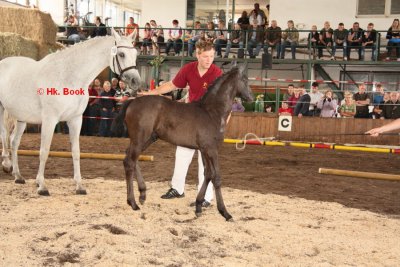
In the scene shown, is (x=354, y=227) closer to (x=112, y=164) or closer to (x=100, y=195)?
(x=100, y=195)

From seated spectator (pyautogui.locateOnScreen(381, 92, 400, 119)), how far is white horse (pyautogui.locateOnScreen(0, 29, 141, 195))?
9.80 meters

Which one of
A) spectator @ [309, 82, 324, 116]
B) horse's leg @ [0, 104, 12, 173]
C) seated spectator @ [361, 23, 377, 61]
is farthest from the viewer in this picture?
seated spectator @ [361, 23, 377, 61]

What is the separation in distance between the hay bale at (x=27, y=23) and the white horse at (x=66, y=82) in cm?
1009

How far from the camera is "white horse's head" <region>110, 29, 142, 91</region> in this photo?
584cm

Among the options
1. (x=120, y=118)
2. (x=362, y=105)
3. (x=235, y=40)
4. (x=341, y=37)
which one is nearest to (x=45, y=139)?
(x=120, y=118)

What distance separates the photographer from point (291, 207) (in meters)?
5.94

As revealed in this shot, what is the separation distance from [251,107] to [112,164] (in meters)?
9.61

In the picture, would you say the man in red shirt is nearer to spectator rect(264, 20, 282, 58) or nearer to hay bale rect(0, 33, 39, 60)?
hay bale rect(0, 33, 39, 60)

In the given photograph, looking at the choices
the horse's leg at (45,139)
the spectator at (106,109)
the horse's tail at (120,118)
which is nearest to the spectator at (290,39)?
the spectator at (106,109)

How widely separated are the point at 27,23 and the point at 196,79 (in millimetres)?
12162

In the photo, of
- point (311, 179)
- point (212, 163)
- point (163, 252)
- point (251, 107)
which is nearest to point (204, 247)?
point (163, 252)

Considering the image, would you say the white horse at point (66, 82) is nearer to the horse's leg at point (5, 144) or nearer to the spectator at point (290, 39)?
the horse's leg at point (5, 144)

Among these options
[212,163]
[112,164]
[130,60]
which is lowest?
[112,164]

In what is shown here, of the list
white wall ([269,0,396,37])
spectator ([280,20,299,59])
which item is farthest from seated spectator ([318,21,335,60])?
white wall ([269,0,396,37])
